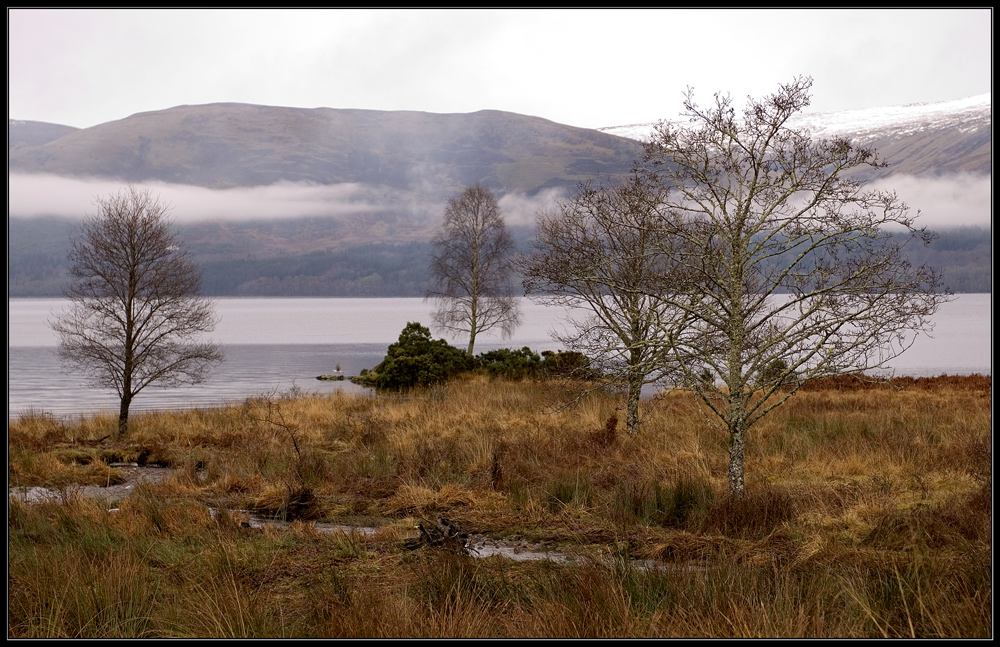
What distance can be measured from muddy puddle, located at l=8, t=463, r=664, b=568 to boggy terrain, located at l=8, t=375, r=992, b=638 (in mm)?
107

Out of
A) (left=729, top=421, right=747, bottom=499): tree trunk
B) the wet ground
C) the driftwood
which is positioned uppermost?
(left=729, top=421, right=747, bottom=499): tree trunk

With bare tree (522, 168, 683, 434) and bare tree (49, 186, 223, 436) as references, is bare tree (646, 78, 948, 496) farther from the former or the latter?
bare tree (49, 186, 223, 436)

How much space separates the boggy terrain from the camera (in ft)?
17.1

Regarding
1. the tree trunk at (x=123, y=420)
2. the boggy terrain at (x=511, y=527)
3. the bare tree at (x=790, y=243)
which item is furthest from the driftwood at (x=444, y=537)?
the tree trunk at (x=123, y=420)

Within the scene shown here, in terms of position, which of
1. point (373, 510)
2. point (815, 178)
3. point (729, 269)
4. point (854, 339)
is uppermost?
point (815, 178)

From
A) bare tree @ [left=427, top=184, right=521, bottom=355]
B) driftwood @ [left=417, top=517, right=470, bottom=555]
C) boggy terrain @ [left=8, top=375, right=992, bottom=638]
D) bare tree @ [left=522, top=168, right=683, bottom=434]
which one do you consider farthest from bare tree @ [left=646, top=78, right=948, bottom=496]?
bare tree @ [left=427, top=184, right=521, bottom=355]

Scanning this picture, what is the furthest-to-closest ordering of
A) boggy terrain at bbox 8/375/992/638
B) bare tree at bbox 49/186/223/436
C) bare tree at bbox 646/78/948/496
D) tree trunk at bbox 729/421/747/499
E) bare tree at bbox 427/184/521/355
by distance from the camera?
bare tree at bbox 427/184/521/355
bare tree at bbox 49/186/223/436
tree trunk at bbox 729/421/747/499
bare tree at bbox 646/78/948/496
boggy terrain at bbox 8/375/992/638

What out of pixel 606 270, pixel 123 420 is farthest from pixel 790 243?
pixel 123 420

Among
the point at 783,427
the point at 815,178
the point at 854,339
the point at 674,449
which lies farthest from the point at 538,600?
the point at 783,427

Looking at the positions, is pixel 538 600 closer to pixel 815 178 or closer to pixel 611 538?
pixel 611 538

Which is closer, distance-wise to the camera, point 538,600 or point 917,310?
point 538,600

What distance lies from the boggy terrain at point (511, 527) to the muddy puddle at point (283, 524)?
0.11 metres

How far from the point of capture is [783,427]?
16.7m

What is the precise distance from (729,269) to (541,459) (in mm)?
5517
